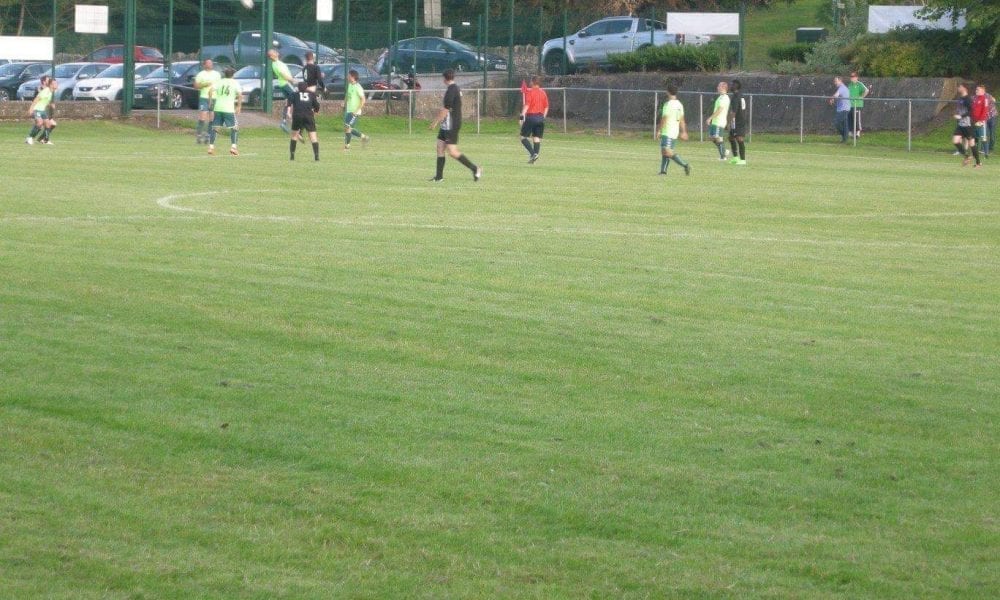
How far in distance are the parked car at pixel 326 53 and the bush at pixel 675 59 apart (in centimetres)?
988

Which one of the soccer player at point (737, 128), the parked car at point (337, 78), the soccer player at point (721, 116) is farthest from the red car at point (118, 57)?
the soccer player at point (737, 128)

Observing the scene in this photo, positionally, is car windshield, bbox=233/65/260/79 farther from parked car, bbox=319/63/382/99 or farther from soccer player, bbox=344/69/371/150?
soccer player, bbox=344/69/371/150

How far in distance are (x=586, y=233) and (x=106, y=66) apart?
33.6 meters

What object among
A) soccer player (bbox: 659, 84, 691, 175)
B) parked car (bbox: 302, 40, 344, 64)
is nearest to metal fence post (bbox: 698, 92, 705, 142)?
parked car (bbox: 302, 40, 344, 64)

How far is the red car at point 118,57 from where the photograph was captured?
47.2 m

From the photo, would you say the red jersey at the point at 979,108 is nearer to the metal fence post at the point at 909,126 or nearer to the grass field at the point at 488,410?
the metal fence post at the point at 909,126

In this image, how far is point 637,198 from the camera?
74.3 feet

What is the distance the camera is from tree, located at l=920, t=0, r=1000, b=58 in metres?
43.9

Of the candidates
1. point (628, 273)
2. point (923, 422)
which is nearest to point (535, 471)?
point (923, 422)

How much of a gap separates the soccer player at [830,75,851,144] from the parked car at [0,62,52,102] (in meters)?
23.8

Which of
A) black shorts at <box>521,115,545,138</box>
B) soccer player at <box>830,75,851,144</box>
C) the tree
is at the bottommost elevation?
black shorts at <box>521,115,545,138</box>

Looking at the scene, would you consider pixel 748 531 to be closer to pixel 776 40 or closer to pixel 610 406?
pixel 610 406

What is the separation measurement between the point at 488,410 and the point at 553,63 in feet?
164

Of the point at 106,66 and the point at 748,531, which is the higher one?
the point at 106,66
